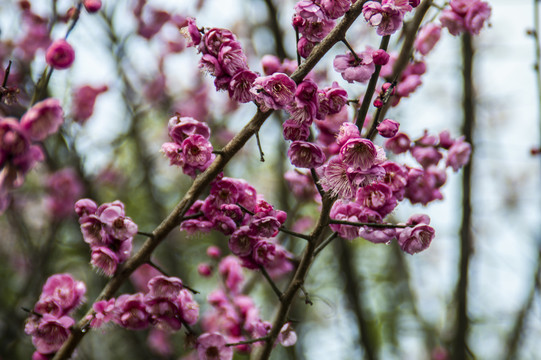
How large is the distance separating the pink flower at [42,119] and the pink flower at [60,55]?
2.12 feet

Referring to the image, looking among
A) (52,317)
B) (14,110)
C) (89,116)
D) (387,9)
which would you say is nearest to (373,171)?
(387,9)

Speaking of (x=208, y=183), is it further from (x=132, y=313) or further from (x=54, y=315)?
(x=54, y=315)

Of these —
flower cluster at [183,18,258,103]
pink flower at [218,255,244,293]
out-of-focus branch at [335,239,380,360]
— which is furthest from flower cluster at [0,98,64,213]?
out-of-focus branch at [335,239,380,360]

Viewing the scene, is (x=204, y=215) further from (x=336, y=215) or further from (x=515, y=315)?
(x=515, y=315)

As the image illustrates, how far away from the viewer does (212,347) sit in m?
1.97

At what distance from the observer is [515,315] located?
4.39 metres

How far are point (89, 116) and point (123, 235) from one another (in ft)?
9.39

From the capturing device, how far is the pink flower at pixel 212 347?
1.95 metres

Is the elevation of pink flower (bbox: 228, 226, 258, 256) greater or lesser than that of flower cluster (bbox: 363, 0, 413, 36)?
lesser

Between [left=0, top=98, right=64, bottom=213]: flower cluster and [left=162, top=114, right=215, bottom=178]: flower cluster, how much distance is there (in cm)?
49

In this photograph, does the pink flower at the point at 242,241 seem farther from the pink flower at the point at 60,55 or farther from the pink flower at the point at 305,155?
the pink flower at the point at 60,55

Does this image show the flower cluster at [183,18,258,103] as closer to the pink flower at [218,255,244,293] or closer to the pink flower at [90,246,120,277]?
the pink flower at [90,246,120,277]

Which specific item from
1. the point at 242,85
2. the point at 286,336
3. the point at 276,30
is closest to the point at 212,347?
the point at 286,336

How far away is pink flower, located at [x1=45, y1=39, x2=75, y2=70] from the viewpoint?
6.28 ft
